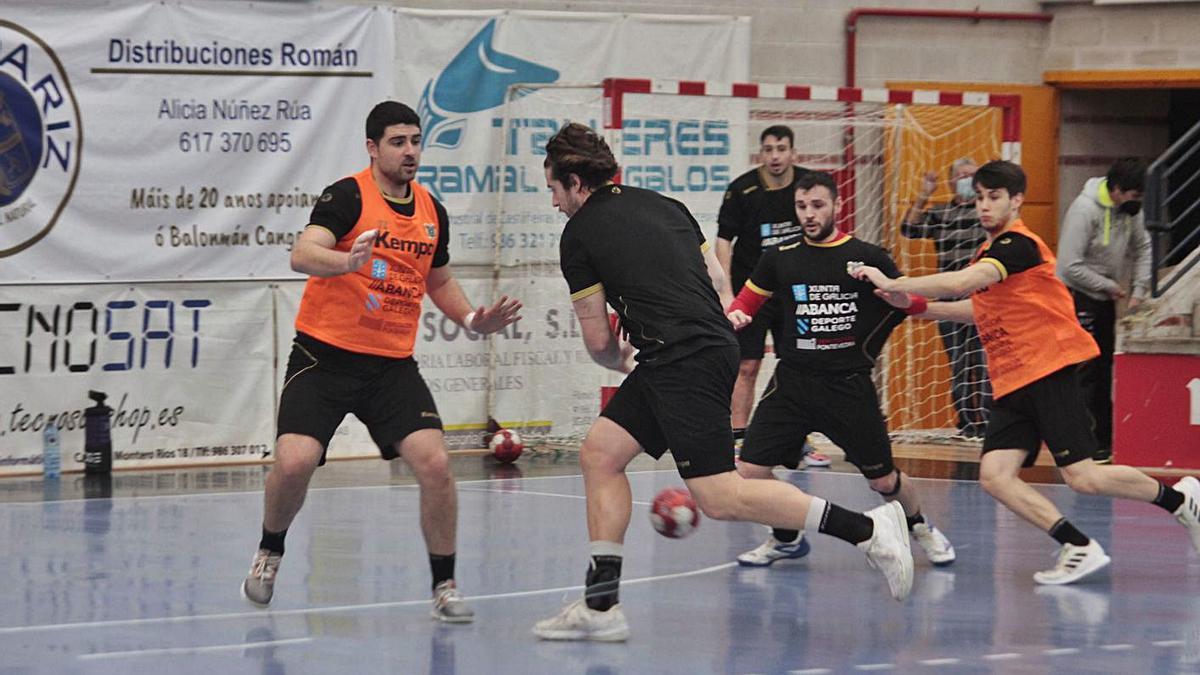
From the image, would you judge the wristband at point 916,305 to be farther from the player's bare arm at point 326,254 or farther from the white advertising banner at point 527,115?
the white advertising banner at point 527,115

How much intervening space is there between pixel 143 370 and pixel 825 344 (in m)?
6.15

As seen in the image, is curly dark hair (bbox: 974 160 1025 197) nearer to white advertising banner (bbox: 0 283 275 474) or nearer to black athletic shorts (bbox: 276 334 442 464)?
black athletic shorts (bbox: 276 334 442 464)

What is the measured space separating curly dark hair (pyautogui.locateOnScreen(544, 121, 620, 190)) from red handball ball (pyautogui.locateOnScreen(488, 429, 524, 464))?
6.37 meters

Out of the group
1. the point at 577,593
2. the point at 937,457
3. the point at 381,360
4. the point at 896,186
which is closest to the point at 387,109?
the point at 381,360

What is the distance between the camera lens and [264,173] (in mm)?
13734

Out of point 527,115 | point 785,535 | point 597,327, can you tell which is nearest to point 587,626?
point 597,327

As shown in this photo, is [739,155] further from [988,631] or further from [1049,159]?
[988,631]

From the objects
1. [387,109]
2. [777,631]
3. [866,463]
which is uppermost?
[387,109]

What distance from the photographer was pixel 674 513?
24.7ft

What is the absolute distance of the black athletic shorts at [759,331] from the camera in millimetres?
12305

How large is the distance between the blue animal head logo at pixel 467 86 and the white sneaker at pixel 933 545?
21.1ft

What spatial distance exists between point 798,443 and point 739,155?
21.8 ft

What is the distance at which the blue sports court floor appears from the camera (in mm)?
7004

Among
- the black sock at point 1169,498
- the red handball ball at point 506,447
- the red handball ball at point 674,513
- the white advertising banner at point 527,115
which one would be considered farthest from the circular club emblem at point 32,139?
the black sock at point 1169,498
